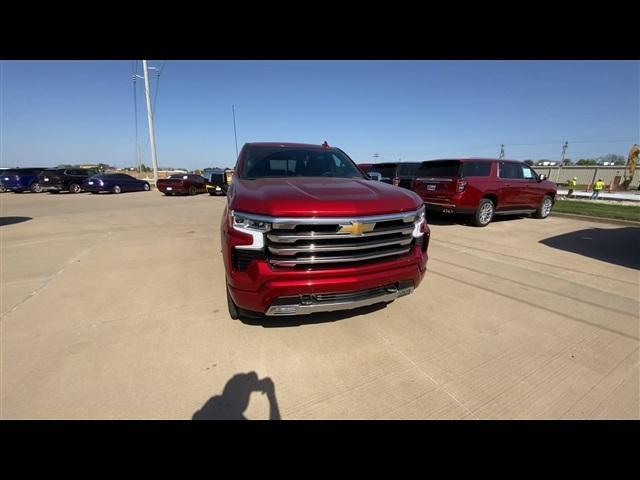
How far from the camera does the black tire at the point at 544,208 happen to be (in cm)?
938

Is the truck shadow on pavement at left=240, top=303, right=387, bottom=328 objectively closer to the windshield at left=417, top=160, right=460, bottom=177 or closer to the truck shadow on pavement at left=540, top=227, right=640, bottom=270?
the truck shadow on pavement at left=540, top=227, right=640, bottom=270

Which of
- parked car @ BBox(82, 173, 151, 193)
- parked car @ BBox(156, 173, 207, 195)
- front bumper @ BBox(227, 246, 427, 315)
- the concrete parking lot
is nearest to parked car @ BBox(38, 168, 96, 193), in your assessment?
parked car @ BBox(82, 173, 151, 193)

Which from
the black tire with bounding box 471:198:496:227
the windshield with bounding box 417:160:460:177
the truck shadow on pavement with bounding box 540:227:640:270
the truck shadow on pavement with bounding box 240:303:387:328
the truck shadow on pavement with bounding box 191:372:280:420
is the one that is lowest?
the truck shadow on pavement with bounding box 191:372:280:420

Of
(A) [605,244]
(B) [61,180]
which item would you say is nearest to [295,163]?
(A) [605,244]

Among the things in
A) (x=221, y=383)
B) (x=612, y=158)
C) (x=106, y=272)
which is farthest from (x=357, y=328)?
(x=612, y=158)

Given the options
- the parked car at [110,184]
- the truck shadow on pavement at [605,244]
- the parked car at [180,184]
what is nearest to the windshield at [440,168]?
the truck shadow on pavement at [605,244]

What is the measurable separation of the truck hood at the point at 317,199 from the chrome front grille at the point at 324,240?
0.21ft

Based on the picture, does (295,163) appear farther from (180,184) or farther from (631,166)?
(631,166)

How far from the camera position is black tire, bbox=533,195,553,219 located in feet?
30.8

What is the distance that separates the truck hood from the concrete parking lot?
4.10 ft

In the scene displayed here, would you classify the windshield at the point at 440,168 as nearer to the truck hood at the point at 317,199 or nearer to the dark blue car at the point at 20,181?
the truck hood at the point at 317,199

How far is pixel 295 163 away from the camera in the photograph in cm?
373
